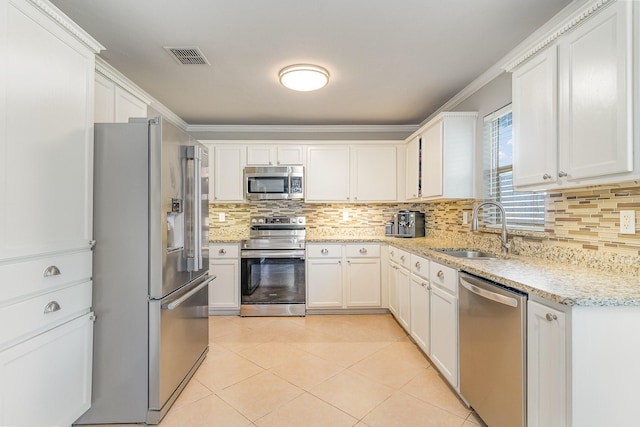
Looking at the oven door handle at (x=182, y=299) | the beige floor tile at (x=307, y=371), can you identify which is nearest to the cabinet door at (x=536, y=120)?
the beige floor tile at (x=307, y=371)

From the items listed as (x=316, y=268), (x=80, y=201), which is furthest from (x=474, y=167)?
(x=80, y=201)

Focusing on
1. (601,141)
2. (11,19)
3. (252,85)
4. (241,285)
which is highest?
(252,85)

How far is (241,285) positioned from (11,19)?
2.88 m

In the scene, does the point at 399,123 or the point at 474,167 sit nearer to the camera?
the point at 474,167

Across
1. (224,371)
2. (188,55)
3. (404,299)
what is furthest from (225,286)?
(188,55)

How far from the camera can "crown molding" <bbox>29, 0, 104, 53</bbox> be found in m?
1.41

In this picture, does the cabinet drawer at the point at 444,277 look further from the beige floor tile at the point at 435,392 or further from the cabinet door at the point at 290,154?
the cabinet door at the point at 290,154

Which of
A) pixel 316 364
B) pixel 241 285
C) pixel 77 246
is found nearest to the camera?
pixel 77 246

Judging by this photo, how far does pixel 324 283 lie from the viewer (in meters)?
3.65

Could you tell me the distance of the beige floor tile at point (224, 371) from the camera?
221cm

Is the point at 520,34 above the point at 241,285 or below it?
above

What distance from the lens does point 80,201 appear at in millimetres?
1639

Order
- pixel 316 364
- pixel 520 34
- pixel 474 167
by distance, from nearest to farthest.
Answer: pixel 520 34, pixel 316 364, pixel 474 167

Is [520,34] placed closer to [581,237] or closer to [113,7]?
[581,237]
